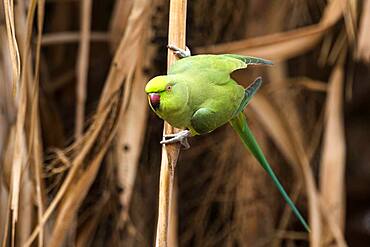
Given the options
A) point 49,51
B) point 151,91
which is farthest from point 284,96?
point 151,91

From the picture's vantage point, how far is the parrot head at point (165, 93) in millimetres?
694

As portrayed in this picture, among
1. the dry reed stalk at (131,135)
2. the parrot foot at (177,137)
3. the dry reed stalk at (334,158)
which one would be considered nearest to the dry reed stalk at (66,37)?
the dry reed stalk at (131,135)

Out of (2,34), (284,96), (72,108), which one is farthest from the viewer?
(72,108)

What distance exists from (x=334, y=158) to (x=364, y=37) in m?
0.26

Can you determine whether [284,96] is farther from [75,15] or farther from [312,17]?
[75,15]

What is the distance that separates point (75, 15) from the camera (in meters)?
1.50

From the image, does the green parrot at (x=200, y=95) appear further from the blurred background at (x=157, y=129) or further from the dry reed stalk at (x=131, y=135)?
the dry reed stalk at (x=131, y=135)

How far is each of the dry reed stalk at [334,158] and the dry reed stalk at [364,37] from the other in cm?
11

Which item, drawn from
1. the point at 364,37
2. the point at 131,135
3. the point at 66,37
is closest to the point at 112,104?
the point at 131,135

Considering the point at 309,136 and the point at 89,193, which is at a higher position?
the point at 309,136

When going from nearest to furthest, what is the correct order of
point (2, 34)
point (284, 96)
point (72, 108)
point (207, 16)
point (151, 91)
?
point (151, 91)
point (2, 34)
point (207, 16)
point (284, 96)
point (72, 108)

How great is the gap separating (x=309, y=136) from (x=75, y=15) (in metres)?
0.64

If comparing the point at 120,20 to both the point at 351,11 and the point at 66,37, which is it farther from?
the point at 351,11

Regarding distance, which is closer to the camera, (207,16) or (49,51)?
(207,16)
